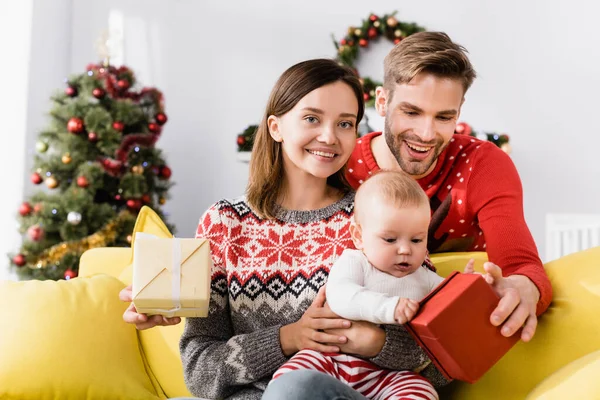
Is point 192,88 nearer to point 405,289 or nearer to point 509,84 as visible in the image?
point 509,84

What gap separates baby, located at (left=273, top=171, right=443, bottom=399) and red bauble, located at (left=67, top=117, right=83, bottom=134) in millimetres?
2840

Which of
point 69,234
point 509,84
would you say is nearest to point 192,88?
point 69,234

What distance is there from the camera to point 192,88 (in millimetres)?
5125

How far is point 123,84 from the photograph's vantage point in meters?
4.03

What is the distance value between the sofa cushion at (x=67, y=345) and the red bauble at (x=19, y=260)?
2.02 m

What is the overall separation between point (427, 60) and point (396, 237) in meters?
0.59

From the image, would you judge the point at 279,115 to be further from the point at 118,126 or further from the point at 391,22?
the point at 391,22

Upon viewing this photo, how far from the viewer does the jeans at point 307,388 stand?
111 centimetres

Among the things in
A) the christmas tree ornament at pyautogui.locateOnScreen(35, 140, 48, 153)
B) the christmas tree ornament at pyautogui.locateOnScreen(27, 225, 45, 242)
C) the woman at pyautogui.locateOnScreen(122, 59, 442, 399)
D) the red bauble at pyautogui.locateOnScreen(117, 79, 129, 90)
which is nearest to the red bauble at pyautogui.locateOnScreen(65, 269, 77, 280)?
the christmas tree ornament at pyautogui.locateOnScreen(27, 225, 45, 242)

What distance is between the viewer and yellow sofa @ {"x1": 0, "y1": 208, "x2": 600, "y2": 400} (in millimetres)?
1415

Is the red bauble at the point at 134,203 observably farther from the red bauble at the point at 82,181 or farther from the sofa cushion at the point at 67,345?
the sofa cushion at the point at 67,345

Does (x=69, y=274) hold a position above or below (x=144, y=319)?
below

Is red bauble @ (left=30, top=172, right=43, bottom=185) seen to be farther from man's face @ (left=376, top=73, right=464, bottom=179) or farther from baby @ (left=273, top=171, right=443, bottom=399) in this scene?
baby @ (left=273, top=171, right=443, bottom=399)

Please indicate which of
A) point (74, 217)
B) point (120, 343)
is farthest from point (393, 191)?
point (74, 217)
